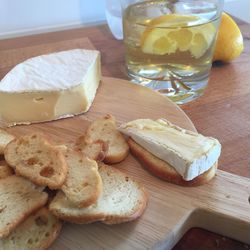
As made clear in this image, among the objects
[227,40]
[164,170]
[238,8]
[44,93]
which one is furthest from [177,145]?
[238,8]

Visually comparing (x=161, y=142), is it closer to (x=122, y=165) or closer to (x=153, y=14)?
(x=122, y=165)

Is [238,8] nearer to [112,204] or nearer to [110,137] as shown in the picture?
[110,137]

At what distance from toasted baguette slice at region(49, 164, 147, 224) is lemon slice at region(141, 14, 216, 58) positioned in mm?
454

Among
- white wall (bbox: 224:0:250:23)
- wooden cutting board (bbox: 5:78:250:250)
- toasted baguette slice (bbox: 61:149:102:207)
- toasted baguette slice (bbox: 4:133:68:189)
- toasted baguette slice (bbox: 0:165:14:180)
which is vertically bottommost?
white wall (bbox: 224:0:250:23)

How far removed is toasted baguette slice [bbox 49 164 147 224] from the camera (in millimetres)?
784

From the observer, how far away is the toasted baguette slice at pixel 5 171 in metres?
0.90

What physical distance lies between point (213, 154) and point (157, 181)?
0.14m

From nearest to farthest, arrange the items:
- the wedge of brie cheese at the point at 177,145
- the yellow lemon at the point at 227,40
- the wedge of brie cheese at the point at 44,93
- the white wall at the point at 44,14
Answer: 1. the wedge of brie cheese at the point at 177,145
2. the wedge of brie cheese at the point at 44,93
3. the yellow lemon at the point at 227,40
4. the white wall at the point at 44,14

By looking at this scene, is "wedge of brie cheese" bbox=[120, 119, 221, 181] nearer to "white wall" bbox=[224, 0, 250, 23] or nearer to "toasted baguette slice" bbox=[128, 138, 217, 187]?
"toasted baguette slice" bbox=[128, 138, 217, 187]

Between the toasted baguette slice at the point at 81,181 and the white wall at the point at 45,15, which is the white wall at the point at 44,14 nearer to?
the white wall at the point at 45,15

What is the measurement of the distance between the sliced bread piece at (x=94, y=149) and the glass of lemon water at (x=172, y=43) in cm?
36

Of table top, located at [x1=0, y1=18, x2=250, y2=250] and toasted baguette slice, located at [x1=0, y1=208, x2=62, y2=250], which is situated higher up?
toasted baguette slice, located at [x1=0, y1=208, x2=62, y2=250]

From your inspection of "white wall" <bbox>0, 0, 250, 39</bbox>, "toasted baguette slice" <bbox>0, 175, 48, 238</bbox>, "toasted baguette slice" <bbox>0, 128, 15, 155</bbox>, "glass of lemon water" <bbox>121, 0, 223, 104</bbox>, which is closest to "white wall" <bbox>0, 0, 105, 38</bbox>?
"white wall" <bbox>0, 0, 250, 39</bbox>

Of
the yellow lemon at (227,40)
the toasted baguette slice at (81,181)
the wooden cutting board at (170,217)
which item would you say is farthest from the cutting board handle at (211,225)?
the yellow lemon at (227,40)
